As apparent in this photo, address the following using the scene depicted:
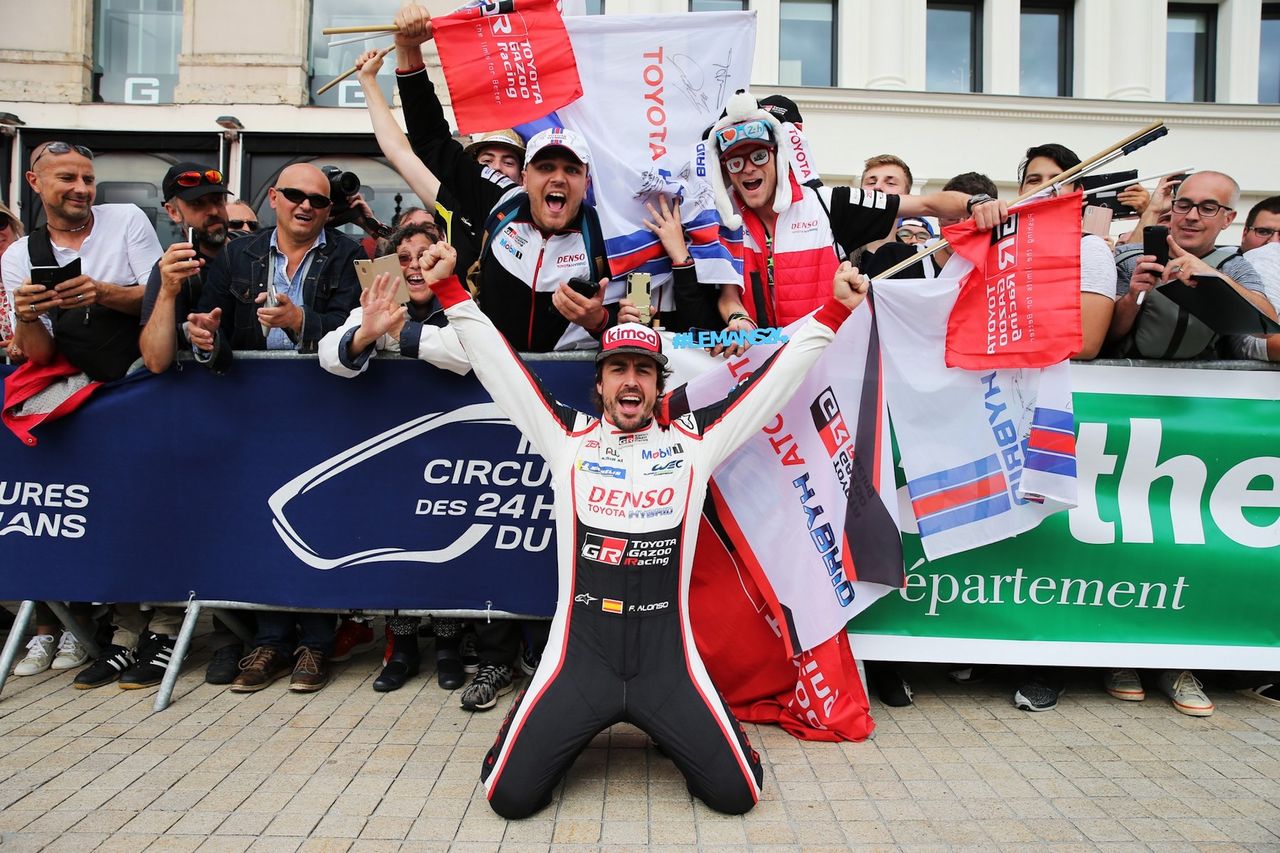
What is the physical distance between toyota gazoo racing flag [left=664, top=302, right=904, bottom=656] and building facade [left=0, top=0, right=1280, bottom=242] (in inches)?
437

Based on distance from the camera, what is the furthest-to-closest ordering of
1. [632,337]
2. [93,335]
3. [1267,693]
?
[1267,693], [93,335], [632,337]

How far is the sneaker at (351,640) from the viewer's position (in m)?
5.19

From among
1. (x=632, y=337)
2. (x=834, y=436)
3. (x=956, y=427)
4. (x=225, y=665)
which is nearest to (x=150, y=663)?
(x=225, y=665)

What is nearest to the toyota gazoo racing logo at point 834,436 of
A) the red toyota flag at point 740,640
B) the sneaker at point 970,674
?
the red toyota flag at point 740,640

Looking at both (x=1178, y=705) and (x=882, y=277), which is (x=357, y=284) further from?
(x=1178, y=705)

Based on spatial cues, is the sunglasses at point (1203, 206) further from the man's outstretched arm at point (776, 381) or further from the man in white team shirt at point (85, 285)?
the man in white team shirt at point (85, 285)

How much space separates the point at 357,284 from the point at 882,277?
2.69 meters

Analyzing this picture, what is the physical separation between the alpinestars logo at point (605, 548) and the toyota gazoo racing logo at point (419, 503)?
922mm

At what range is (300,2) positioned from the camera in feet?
47.2

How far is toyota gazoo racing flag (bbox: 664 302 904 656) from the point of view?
170 inches

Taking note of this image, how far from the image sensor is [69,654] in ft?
16.7

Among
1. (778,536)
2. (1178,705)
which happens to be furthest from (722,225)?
(1178,705)

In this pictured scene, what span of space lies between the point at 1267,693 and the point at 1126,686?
0.76 metres

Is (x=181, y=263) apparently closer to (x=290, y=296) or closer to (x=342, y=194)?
(x=290, y=296)
